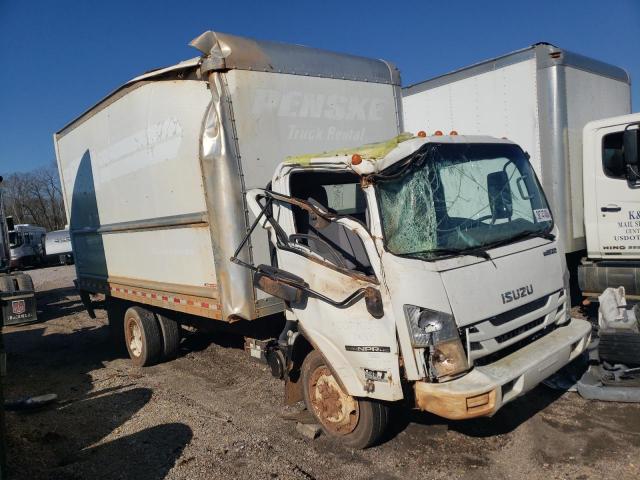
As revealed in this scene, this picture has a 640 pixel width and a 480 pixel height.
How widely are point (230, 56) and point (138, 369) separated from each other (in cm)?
450

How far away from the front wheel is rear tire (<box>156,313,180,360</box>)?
3.22 m

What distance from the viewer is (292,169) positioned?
425 centimetres

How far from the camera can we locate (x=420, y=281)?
3336mm

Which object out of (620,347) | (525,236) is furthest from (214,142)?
(620,347)

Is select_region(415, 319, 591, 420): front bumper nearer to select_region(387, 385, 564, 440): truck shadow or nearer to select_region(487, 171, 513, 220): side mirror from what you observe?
select_region(387, 385, 564, 440): truck shadow

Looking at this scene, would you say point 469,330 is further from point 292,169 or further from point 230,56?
point 230,56

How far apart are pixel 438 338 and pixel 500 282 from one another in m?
0.70

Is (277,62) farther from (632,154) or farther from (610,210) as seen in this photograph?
(610,210)

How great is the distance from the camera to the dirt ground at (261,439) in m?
3.72

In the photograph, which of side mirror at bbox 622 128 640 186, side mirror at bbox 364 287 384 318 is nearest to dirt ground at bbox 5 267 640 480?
side mirror at bbox 364 287 384 318

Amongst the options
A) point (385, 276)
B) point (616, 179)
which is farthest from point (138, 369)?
point (616, 179)

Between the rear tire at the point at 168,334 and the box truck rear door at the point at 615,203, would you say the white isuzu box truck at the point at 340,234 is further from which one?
the box truck rear door at the point at 615,203

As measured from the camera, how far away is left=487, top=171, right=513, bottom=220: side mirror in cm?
407

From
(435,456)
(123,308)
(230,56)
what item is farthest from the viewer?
(123,308)
